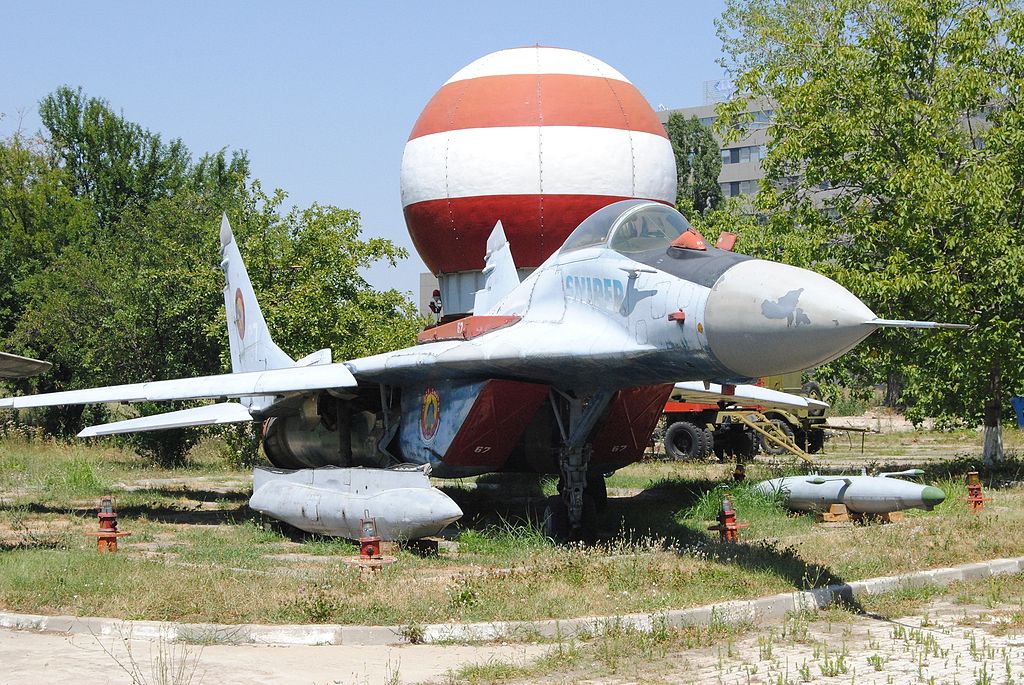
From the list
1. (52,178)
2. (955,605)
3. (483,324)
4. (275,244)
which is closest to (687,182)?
(52,178)

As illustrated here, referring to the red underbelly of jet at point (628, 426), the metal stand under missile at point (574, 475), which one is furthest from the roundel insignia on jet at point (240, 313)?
the metal stand under missile at point (574, 475)

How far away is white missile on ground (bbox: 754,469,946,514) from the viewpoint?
41.5 ft

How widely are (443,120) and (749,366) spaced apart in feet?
36.7

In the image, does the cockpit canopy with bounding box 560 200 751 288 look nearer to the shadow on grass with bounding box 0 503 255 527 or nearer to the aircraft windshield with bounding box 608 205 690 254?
the aircraft windshield with bounding box 608 205 690 254

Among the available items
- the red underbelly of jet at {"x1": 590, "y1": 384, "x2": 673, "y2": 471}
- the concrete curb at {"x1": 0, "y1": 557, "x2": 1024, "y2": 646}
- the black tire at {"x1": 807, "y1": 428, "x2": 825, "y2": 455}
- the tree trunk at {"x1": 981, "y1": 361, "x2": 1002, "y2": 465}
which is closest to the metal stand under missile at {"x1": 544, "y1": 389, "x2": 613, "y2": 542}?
the red underbelly of jet at {"x1": 590, "y1": 384, "x2": 673, "y2": 471}

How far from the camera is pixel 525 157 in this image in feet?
60.5

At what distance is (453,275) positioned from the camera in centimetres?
1978

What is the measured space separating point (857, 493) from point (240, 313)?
1108 cm

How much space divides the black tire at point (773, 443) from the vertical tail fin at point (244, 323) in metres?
12.3

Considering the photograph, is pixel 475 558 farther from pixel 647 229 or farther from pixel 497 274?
pixel 497 274

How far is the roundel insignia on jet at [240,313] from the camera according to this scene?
19719mm

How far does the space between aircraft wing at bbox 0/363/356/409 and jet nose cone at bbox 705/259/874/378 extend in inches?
261

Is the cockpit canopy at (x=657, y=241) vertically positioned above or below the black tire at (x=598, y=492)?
above

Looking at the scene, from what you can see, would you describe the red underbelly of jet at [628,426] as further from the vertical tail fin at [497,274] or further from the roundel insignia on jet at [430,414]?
the vertical tail fin at [497,274]
